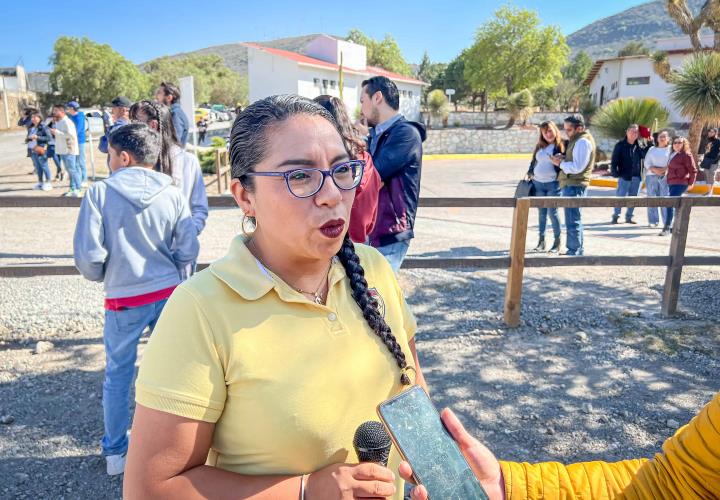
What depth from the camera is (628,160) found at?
10430mm

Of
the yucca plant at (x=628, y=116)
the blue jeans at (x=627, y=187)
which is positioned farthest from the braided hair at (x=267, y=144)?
the yucca plant at (x=628, y=116)

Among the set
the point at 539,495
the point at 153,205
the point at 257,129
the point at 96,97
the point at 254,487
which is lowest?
the point at 539,495

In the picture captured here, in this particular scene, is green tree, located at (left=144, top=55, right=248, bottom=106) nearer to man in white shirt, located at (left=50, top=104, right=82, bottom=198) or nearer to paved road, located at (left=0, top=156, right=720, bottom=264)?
man in white shirt, located at (left=50, top=104, right=82, bottom=198)

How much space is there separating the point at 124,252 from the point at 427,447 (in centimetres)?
228

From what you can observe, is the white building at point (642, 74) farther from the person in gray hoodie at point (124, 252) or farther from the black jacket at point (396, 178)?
the person in gray hoodie at point (124, 252)

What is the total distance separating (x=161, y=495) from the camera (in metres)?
1.15

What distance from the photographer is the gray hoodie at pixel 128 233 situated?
9.50ft

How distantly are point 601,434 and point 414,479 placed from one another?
272 centimetres

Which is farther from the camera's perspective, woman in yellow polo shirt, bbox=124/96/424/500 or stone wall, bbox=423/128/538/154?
stone wall, bbox=423/128/538/154

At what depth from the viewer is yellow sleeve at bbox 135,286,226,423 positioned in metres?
1.14

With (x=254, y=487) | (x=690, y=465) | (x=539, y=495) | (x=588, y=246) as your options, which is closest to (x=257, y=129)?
(x=254, y=487)

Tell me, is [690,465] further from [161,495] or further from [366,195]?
[366,195]

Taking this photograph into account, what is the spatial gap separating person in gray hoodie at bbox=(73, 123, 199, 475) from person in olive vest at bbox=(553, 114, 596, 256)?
5810 millimetres

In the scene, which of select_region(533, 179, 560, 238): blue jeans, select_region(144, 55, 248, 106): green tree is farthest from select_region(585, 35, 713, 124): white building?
select_region(144, 55, 248, 106): green tree
